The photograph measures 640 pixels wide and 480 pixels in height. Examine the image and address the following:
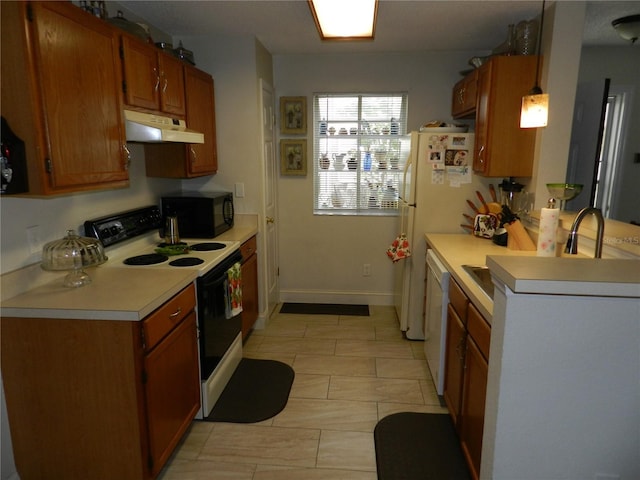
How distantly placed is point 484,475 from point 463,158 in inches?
94.3

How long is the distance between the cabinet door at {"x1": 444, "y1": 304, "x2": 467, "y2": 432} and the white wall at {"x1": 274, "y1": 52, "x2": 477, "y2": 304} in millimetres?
1858

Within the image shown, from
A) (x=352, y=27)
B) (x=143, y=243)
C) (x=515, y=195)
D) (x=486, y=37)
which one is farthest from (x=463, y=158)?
(x=143, y=243)

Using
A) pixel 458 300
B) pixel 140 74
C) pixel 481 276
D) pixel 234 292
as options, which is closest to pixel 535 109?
pixel 481 276

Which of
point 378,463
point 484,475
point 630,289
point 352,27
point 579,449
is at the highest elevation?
point 352,27

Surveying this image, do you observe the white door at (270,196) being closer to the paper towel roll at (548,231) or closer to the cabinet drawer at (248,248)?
the cabinet drawer at (248,248)

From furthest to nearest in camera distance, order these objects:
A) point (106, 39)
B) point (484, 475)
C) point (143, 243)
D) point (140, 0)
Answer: point (143, 243) → point (140, 0) → point (106, 39) → point (484, 475)

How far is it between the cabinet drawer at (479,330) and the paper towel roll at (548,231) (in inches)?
23.6

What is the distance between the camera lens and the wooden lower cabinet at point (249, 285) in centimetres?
321

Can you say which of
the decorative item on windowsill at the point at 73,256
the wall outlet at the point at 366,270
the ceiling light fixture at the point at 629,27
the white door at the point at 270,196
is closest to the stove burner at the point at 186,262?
the decorative item on windowsill at the point at 73,256

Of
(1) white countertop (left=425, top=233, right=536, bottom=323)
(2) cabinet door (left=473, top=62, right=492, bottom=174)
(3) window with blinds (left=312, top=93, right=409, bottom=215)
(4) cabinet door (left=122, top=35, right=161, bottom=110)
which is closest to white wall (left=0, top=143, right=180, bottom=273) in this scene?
(4) cabinet door (left=122, top=35, right=161, bottom=110)

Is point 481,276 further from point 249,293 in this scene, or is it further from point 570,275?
point 249,293

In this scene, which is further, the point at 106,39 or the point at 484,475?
the point at 106,39

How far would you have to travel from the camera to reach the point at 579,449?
1.20 m

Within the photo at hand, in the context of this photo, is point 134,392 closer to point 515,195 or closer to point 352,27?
point 352,27
